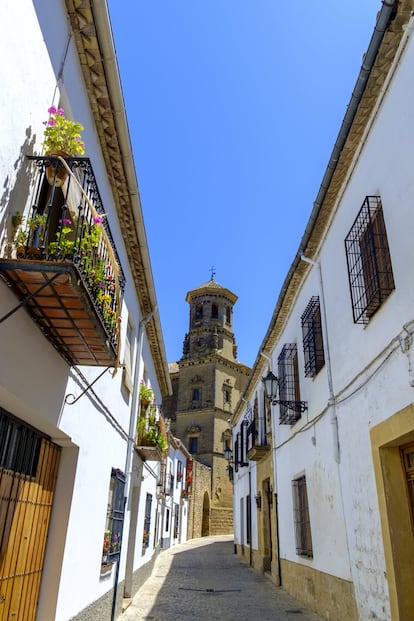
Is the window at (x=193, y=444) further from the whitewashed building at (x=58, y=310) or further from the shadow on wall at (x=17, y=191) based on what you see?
the shadow on wall at (x=17, y=191)

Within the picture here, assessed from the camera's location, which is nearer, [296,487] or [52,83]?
[52,83]

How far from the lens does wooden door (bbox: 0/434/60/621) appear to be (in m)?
3.94

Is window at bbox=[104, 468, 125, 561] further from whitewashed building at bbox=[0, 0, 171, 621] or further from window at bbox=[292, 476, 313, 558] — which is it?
window at bbox=[292, 476, 313, 558]

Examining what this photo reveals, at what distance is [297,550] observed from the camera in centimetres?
933

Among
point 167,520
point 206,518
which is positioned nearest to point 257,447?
point 167,520

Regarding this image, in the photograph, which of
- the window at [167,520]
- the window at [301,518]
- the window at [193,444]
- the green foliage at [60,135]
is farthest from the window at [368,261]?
the window at [193,444]

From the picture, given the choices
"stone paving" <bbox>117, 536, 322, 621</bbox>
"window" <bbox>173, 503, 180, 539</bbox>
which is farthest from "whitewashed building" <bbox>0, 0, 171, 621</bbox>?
"window" <bbox>173, 503, 180, 539</bbox>

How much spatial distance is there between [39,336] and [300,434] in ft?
21.7

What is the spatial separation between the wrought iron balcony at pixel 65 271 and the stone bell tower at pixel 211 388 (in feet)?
107

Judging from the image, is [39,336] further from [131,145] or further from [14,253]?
[131,145]

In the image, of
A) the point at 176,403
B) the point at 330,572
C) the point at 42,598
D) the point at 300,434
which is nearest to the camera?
the point at 42,598

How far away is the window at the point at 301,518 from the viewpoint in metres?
8.91

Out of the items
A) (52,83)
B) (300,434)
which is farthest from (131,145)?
(300,434)

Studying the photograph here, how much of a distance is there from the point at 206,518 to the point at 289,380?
96.1ft
